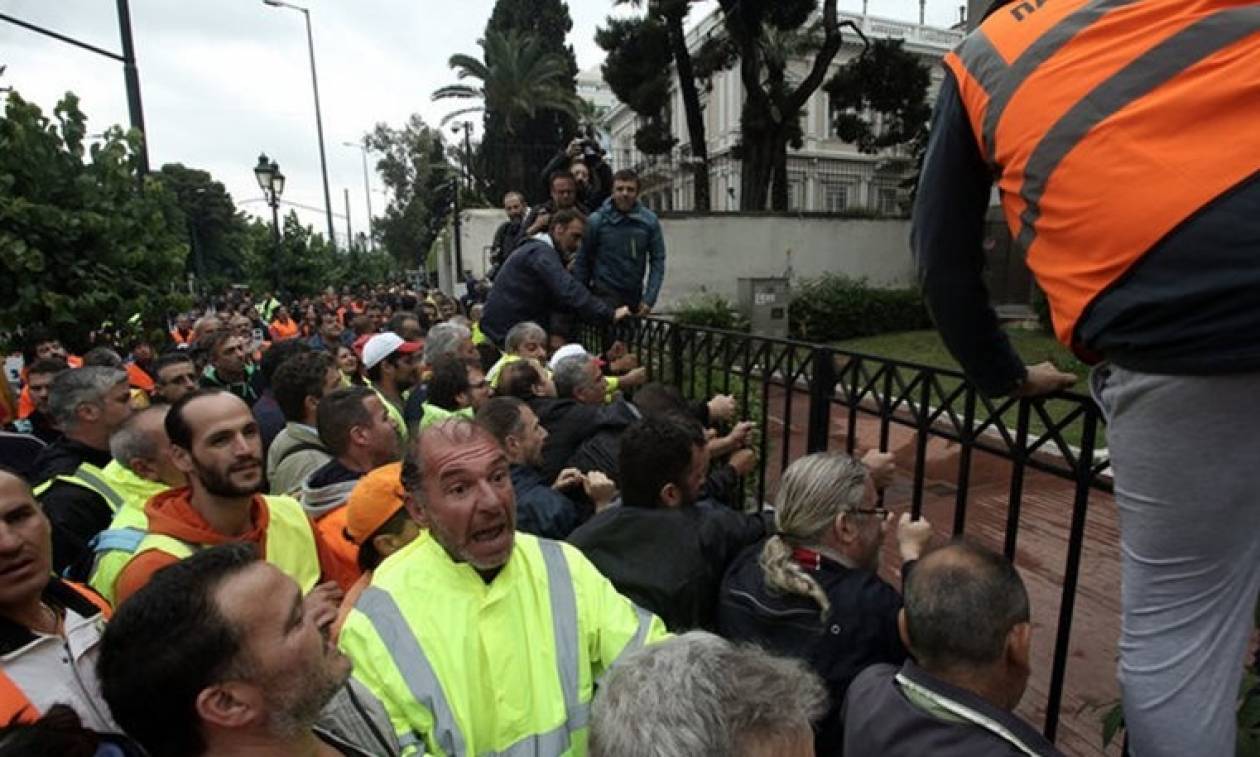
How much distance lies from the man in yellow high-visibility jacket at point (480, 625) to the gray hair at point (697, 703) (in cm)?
64

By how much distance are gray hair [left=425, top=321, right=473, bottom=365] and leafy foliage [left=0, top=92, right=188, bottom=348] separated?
3.37m

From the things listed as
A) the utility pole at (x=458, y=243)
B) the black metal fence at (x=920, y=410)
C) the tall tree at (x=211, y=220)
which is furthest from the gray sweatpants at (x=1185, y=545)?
the tall tree at (x=211, y=220)

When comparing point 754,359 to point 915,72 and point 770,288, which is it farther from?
point 915,72

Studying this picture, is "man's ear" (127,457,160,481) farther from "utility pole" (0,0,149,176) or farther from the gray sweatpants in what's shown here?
"utility pole" (0,0,149,176)

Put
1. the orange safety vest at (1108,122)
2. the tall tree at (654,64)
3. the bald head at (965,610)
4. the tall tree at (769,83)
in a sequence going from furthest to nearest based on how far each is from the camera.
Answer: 1. the tall tree at (654,64)
2. the tall tree at (769,83)
3. the bald head at (965,610)
4. the orange safety vest at (1108,122)

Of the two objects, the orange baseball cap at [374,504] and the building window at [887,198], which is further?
the building window at [887,198]

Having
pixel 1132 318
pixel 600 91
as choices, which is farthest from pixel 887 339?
pixel 600 91

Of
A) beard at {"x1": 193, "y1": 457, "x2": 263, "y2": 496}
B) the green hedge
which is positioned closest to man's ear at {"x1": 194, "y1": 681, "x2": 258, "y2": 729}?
beard at {"x1": 193, "y1": 457, "x2": 263, "y2": 496}

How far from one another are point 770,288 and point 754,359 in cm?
945

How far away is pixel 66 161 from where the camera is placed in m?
6.45

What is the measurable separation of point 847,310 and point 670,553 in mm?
18000

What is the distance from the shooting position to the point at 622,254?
559cm

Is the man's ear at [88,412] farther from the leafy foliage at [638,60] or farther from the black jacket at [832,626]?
the leafy foliage at [638,60]

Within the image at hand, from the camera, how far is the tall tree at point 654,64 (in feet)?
74.2
